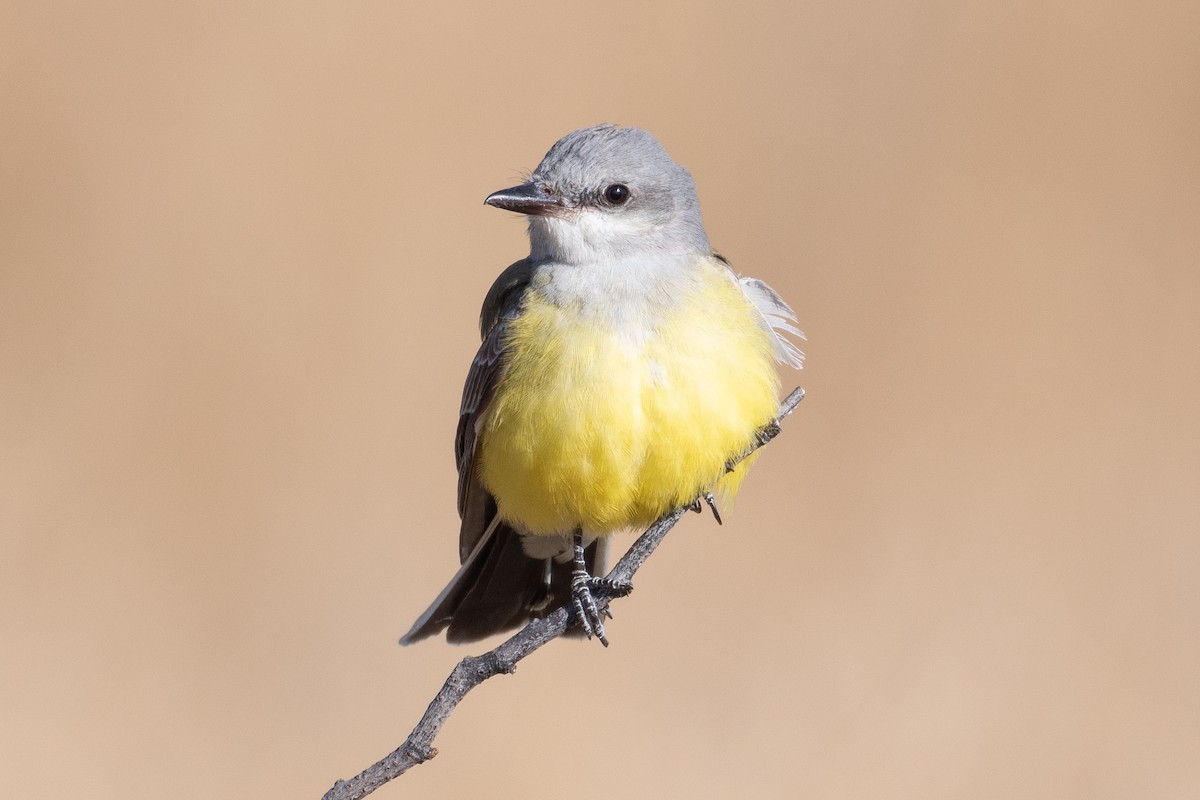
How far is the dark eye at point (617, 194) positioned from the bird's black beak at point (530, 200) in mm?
160

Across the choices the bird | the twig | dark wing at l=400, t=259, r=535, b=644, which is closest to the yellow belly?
the bird

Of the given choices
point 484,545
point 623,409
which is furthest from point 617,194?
point 484,545

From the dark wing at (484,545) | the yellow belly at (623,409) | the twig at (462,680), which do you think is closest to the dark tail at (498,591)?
the dark wing at (484,545)

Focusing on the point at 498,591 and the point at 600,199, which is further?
the point at 498,591

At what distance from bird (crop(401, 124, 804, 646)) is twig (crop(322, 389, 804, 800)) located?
0.23 m

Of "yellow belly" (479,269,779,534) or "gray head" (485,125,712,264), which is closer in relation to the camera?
"yellow belly" (479,269,779,534)

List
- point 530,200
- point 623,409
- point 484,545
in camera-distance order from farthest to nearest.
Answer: point 484,545, point 530,200, point 623,409

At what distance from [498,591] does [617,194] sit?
1.46 meters

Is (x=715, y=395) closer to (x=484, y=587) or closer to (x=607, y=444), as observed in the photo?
(x=607, y=444)

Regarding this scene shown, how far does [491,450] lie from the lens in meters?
4.16

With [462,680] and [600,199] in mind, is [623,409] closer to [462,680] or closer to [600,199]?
[600,199]

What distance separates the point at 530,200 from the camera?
4.12 meters

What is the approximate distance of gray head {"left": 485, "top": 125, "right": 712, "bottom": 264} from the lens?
4.20 metres

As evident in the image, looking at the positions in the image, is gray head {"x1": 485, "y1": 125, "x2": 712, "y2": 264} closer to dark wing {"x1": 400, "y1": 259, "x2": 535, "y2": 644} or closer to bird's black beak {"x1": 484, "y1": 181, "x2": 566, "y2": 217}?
bird's black beak {"x1": 484, "y1": 181, "x2": 566, "y2": 217}
